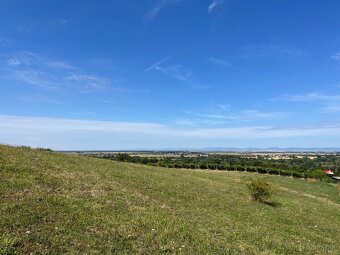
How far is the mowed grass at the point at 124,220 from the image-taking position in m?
12.2

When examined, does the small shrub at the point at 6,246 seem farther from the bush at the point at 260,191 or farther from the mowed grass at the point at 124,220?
the bush at the point at 260,191

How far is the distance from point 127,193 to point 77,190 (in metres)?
3.28

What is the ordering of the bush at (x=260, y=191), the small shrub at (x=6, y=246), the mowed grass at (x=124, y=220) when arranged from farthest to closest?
the bush at (x=260, y=191) → the mowed grass at (x=124, y=220) → the small shrub at (x=6, y=246)

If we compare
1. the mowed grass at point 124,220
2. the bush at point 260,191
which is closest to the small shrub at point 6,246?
the mowed grass at point 124,220

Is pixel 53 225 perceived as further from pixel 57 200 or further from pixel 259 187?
pixel 259 187

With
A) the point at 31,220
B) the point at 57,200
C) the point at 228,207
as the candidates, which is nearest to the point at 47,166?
the point at 57,200

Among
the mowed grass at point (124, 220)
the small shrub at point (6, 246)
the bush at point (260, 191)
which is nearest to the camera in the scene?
the small shrub at point (6, 246)

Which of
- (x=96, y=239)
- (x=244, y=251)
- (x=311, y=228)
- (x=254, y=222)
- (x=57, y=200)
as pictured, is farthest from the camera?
(x=311, y=228)

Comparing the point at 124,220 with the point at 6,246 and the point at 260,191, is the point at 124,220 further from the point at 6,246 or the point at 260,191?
the point at 260,191

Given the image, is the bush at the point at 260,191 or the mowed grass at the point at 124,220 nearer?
the mowed grass at the point at 124,220

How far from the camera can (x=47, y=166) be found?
23.5 meters

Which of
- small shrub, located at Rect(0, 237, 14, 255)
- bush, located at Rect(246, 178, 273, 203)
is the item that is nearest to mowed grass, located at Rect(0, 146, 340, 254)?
small shrub, located at Rect(0, 237, 14, 255)

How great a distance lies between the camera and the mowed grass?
39.9ft

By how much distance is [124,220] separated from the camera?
50.0 feet
